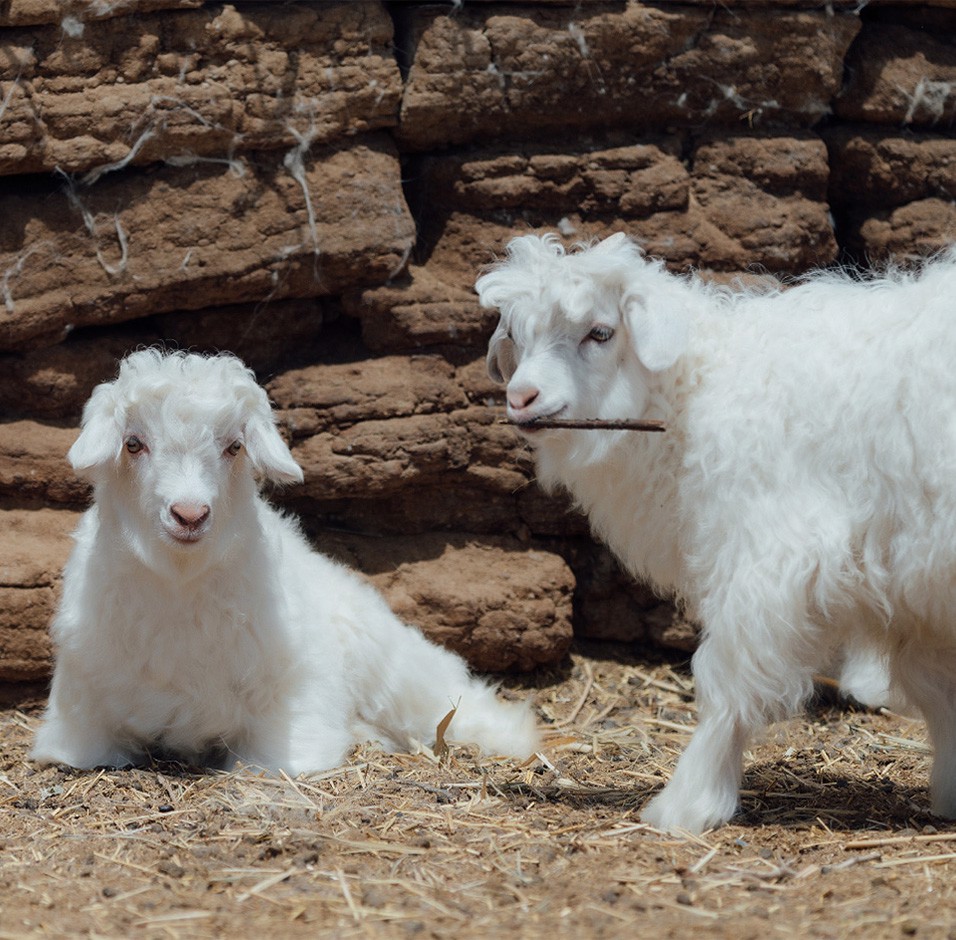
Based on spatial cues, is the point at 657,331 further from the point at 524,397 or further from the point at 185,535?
the point at 185,535

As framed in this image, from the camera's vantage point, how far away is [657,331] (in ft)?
14.7

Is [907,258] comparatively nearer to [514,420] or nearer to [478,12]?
[478,12]

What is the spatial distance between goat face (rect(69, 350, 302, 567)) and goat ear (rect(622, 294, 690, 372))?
1.32 metres

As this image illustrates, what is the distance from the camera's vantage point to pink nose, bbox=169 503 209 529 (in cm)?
452

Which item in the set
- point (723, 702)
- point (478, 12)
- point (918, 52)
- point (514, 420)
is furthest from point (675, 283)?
point (918, 52)

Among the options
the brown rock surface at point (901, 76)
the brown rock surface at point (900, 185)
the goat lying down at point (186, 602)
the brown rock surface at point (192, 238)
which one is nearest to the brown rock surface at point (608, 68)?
the brown rock surface at point (901, 76)

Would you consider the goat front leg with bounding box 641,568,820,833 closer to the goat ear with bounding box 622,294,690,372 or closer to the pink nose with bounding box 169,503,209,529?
the goat ear with bounding box 622,294,690,372

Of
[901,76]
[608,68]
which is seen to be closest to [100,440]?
[608,68]

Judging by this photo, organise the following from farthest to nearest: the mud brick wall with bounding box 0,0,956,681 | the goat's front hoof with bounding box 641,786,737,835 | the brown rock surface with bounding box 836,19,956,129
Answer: the brown rock surface with bounding box 836,19,956,129 < the mud brick wall with bounding box 0,0,956,681 < the goat's front hoof with bounding box 641,786,737,835

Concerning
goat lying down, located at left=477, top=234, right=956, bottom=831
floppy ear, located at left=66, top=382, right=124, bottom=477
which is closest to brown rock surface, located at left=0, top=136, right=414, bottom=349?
floppy ear, located at left=66, top=382, right=124, bottom=477

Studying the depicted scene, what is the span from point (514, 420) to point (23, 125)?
2623 millimetres

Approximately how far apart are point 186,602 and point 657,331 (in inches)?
75.9

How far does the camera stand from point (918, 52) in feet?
21.3

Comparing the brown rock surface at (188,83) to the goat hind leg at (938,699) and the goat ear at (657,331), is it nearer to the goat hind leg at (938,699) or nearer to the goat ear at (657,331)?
the goat ear at (657,331)
